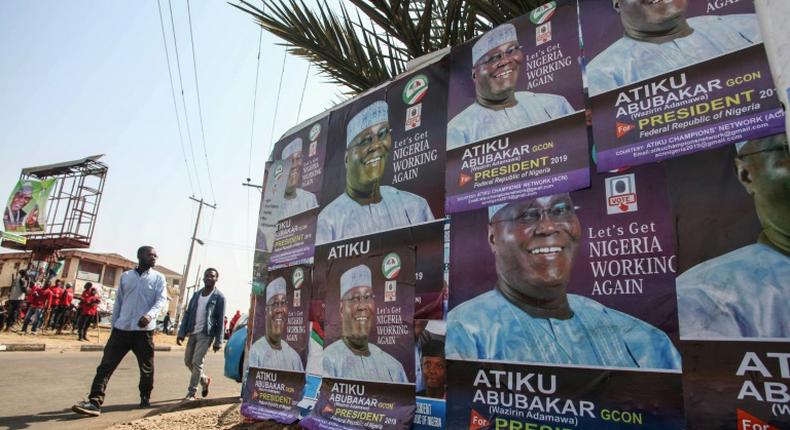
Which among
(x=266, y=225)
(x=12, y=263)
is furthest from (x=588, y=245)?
(x=12, y=263)

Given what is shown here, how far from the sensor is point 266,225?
17.7 feet

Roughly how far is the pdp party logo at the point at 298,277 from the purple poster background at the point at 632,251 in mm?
2678

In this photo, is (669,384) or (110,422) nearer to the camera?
(669,384)

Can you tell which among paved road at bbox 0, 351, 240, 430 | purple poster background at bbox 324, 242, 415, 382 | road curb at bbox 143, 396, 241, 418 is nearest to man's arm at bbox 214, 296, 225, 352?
road curb at bbox 143, 396, 241, 418

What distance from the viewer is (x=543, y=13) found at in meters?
3.03

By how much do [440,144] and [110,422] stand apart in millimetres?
4078

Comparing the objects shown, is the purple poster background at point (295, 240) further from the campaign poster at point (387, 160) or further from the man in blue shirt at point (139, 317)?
the man in blue shirt at point (139, 317)

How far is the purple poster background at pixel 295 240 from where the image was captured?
456 centimetres

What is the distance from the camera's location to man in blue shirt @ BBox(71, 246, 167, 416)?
5371 mm

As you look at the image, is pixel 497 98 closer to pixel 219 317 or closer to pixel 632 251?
pixel 632 251

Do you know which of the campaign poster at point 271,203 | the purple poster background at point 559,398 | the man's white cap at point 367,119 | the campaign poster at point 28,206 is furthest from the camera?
the campaign poster at point 28,206

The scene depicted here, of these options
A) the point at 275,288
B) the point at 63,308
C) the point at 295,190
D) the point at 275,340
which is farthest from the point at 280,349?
the point at 63,308

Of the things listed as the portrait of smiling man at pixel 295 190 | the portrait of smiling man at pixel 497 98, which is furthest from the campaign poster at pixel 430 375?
the portrait of smiling man at pixel 295 190

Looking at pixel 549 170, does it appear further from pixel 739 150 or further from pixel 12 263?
pixel 12 263
